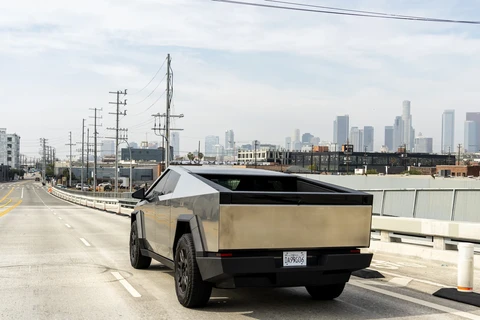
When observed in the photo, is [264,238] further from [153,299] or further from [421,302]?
[421,302]

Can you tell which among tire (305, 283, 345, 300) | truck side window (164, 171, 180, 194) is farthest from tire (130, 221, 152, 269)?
tire (305, 283, 345, 300)

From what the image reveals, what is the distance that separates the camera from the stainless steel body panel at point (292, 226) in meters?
6.36

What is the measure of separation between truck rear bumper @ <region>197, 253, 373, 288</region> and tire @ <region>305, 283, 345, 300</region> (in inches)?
28.4

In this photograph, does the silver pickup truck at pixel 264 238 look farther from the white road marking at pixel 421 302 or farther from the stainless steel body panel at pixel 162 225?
the white road marking at pixel 421 302

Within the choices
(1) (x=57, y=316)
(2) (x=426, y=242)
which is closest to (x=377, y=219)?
(2) (x=426, y=242)

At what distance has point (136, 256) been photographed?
10398 mm

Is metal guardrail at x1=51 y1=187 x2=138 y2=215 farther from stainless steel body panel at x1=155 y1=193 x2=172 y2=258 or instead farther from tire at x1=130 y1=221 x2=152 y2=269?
stainless steel body panel at x1=155 y1=193 x2=172 y2=258

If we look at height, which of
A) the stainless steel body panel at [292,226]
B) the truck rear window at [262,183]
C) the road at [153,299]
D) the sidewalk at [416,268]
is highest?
the truck rear window at [262,183]

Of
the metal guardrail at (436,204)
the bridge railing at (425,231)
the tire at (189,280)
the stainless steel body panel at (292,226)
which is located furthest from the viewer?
the metal guardrail at (436,204)

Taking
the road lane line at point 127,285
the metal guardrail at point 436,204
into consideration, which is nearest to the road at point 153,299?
the road lane line at point 127,285

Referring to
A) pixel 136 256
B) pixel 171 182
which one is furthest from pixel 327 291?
A: pixel 136 256

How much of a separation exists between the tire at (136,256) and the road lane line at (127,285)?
1.54 feet

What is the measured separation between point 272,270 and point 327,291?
1638 mm

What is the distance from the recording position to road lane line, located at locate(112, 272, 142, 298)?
812cm
